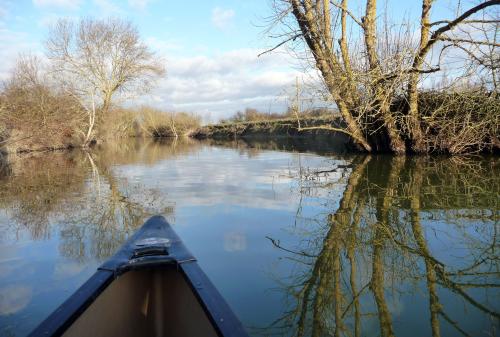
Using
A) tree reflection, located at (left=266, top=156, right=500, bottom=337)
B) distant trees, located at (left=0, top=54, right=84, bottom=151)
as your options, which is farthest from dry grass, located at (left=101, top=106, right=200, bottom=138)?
tree reflection, located at (left=266, top=156, right=500, bottom=337)

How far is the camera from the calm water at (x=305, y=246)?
2.48 m

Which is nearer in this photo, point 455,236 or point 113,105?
point 455,236

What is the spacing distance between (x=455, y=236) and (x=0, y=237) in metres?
5.11

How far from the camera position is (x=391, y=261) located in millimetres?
3281

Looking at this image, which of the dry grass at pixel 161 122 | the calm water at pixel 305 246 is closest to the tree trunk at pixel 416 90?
the calm water at pixel 305 246

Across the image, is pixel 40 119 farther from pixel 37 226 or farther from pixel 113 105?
pixel 37 226

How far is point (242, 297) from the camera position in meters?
2.74

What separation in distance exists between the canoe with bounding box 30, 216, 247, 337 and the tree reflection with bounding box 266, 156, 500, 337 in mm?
589

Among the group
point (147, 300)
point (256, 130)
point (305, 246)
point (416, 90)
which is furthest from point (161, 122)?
point (147, 300)

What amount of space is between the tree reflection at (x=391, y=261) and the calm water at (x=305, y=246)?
0.5 inches

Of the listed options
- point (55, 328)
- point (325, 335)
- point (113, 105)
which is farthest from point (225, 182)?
point (113, 105)

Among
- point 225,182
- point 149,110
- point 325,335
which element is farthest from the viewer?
point 149,110

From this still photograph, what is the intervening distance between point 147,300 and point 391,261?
80.5 inches

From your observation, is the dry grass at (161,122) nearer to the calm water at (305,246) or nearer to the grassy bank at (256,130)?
the grassy bank at (256,130)
